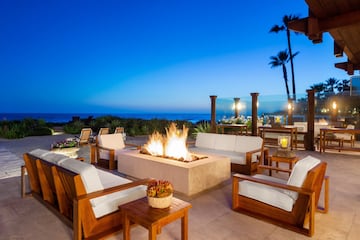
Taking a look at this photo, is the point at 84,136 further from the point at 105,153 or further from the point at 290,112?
the point at 290,112

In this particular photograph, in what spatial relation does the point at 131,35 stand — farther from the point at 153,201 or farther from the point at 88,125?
the point at 153,201

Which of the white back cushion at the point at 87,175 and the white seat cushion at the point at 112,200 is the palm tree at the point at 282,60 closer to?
the white seat cushion at the point at 112,200

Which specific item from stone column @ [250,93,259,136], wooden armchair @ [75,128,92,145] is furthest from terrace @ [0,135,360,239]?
stone column @ [250,93,259,136]

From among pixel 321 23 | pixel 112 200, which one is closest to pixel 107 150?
pixel 112 200

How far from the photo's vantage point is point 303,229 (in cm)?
229

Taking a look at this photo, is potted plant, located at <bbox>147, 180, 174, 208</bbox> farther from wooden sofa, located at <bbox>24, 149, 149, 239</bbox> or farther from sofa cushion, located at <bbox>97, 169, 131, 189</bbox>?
sofa cushion, located at <bbox>97, 169, 131, 189</bbox>

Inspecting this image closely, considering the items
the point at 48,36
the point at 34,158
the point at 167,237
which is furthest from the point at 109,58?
the point at 167,237

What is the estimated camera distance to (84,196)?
1951 millimetres

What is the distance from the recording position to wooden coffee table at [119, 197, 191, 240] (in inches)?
67.3

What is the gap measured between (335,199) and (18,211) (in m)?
4.32

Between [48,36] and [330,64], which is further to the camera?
[330,64]

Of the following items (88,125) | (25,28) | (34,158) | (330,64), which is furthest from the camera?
(330,64)

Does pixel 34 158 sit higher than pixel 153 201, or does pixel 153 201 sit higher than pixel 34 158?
pixel 34 158

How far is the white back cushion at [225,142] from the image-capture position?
499 centimetres
